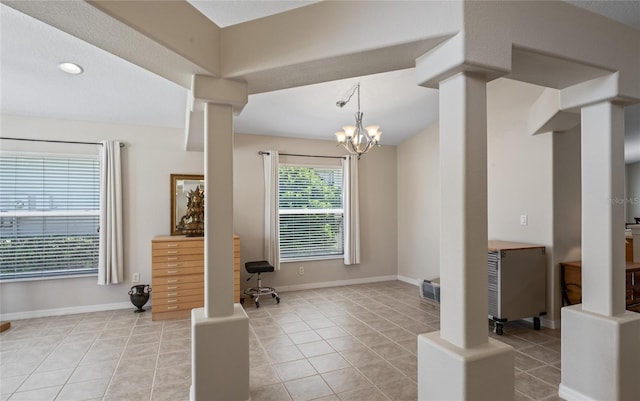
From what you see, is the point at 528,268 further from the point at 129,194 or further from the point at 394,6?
the point at 129,194

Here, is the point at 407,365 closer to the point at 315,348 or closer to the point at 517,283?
the point at 315,348

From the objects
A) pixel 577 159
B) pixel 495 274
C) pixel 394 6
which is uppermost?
pixel 394 6

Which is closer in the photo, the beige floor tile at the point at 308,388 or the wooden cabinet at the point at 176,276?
the beige floor tile at the point at 308,388

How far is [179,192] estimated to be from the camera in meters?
4.77

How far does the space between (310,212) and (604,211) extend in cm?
401

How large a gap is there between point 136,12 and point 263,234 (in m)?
3.94

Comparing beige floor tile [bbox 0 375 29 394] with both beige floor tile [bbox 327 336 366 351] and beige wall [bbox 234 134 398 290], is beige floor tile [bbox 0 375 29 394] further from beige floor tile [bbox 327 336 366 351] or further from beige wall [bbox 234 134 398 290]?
beige wall [bbox 234 134 398 290]

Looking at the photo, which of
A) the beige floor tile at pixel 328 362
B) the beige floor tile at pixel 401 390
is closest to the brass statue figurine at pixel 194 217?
the beige floor tile at pixel 328 362

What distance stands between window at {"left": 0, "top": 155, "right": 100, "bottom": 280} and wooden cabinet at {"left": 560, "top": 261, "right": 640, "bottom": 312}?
568 cm

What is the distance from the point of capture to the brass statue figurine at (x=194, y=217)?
4516 millimetres

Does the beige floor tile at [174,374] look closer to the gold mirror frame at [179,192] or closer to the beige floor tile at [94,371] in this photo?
the beige floor tile at [94,371]

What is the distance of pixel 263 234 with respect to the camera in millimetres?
5254

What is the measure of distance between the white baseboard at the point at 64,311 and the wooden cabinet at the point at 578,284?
529 centimetres

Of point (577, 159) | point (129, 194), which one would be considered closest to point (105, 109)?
point (129, 194)
